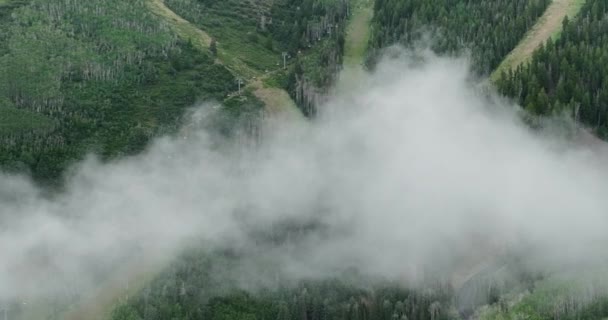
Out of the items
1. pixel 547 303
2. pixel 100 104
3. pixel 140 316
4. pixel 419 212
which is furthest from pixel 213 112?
pixel 547 303

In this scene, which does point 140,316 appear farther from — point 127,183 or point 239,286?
point 127,183

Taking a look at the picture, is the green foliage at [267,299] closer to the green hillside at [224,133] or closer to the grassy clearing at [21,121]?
the green hillside at [224,133]

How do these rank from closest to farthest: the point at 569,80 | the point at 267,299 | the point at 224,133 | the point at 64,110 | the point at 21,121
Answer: the point at 267,299
the point at 569,80
the point at 21,121
the point at 64,110
the point at 224,133

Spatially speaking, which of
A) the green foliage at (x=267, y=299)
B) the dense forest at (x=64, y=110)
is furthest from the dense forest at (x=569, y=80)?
the dense forest at (x=64, y=110)

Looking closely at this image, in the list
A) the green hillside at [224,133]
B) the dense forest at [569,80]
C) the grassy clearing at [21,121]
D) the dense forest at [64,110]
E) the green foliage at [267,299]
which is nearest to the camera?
the green hillside at [224,133]

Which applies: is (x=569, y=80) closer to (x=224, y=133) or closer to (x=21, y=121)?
(x=224, y=133)

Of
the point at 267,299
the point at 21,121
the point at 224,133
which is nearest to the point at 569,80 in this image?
the point at 224,133

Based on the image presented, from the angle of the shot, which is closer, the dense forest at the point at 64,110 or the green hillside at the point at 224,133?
the green hillside at the point at 224,133

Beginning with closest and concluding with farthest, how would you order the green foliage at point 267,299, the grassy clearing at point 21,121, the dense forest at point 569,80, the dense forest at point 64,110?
the green foliage at point 267,299 → the dense forest at point 64,110 → the dense forest at point 569,80 → the grassy clearing at point 21,121

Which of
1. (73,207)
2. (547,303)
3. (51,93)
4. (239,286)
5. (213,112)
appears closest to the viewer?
(547,303)
